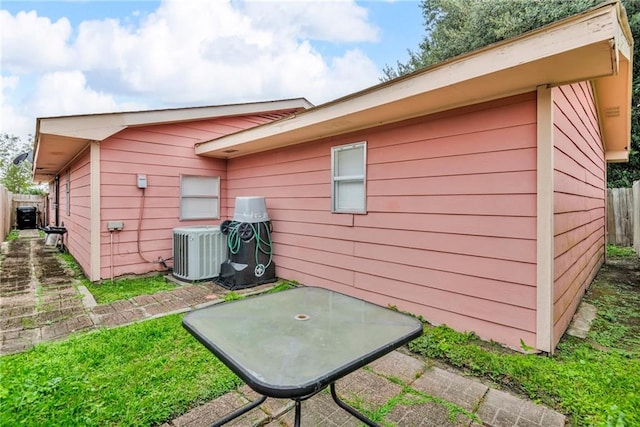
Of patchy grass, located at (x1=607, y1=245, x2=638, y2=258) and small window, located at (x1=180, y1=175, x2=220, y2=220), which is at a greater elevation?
small window, located at (x1=180, y1=175, x2=220, y2=220)

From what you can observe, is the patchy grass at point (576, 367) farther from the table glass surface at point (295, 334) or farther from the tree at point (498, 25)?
the tree at point (498, 25)

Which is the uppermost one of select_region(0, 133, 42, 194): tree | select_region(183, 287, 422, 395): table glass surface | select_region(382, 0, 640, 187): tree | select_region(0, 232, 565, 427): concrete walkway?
select_region(382, 0, 640, 187): tree

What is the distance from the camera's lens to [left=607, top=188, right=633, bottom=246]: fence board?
7508mm

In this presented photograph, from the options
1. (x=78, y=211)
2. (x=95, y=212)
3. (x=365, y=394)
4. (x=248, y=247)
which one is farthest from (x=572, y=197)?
(x=78, y=211)

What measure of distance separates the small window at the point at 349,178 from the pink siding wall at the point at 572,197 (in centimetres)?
186

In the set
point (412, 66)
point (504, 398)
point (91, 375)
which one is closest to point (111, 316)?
point (91, 375)

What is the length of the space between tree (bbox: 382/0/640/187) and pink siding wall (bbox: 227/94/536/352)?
9063 millimetres

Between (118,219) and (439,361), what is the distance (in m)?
4.86

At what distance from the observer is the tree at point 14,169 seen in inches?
706

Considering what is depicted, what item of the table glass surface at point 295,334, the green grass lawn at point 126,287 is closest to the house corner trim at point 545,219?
the table glass surface at point 295,334

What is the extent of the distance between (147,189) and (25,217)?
12.1 m

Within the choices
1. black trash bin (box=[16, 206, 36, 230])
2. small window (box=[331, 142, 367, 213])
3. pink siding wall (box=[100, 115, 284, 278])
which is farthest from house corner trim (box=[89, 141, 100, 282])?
black trash bin (box=[16, 206, 36, 230])

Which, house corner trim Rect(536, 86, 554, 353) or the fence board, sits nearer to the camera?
house corner trim Rect(536, 86, 554, 353)

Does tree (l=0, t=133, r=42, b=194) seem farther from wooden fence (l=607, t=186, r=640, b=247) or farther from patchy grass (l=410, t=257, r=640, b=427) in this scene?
wooden fence (l=607, t=186, r=640, b=247)
